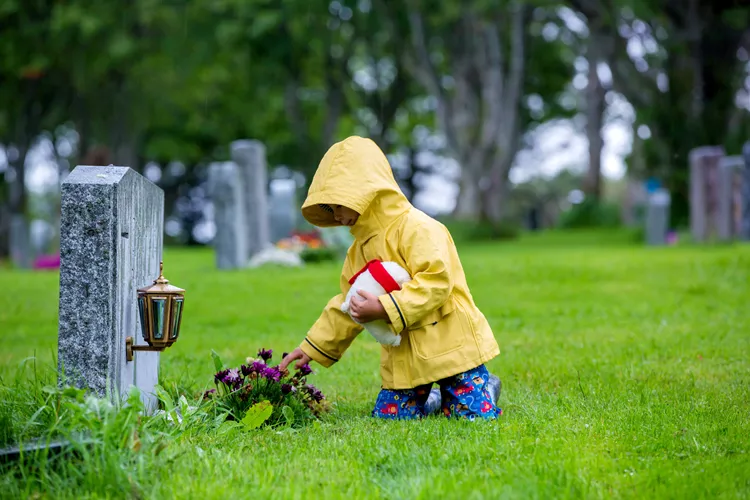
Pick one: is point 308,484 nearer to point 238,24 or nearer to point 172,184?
point 238,24

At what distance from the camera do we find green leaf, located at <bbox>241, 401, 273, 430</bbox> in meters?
4.07

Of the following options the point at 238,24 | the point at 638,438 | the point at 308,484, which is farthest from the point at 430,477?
the point at 238,24

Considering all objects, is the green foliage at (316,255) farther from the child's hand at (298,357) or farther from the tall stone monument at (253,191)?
the child's hand at (298,357)

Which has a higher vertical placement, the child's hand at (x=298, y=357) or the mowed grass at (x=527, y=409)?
the child's hand at (x=298, y=357)

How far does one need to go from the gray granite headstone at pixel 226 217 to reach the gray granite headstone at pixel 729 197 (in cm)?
899

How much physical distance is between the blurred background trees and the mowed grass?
28.0 feet

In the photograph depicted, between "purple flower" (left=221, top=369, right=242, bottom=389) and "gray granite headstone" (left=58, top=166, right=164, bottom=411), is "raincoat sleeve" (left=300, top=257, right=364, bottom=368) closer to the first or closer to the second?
"purple flower" (left=221, top=369, right=242, bottom=389)

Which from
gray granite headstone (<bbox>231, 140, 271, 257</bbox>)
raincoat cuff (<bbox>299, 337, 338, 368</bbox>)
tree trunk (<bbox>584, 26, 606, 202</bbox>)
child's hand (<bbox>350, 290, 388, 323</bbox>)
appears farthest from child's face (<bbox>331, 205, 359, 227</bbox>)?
tree trunk (<bbox>584, 26, 606, 202</bbox>)

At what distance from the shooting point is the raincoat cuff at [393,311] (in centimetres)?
406

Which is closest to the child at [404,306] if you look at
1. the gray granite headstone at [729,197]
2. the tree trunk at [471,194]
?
the gray granite headstone at [729,197]

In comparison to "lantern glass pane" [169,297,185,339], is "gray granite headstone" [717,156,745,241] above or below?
above

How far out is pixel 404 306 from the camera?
4.07 m

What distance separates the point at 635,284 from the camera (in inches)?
413

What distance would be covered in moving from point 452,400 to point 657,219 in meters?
15.0
